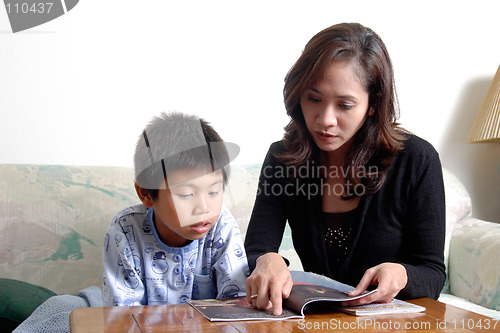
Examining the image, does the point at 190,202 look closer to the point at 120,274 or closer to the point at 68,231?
the point at 120,274

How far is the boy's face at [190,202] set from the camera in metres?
1.06

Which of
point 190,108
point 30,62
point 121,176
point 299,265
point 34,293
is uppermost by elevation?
point 30,62

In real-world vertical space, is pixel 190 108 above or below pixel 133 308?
above

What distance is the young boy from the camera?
1083 mm

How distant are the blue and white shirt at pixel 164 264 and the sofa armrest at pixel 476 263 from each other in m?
0.82

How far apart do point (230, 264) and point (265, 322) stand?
34 cm

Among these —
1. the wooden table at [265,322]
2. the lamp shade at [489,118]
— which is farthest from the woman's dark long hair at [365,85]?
the lamp shade at [489,118]

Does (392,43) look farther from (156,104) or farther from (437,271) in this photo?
(437,271)

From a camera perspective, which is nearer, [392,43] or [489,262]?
[489,262]

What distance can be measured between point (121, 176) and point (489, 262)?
1098 millimetres

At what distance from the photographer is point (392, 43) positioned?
216 cm

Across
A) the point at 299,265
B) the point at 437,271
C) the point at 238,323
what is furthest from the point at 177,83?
the point at 238,323

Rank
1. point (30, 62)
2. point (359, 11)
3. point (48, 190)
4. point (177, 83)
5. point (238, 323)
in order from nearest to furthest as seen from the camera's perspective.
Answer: point (238, 323) → point (48, 190) → point (30, 62) → point (177, 83) → point (359, 11)

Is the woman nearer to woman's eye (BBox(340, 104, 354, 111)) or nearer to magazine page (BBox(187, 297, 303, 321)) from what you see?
woman's eye (BBox(340, 104, 354, 111))
